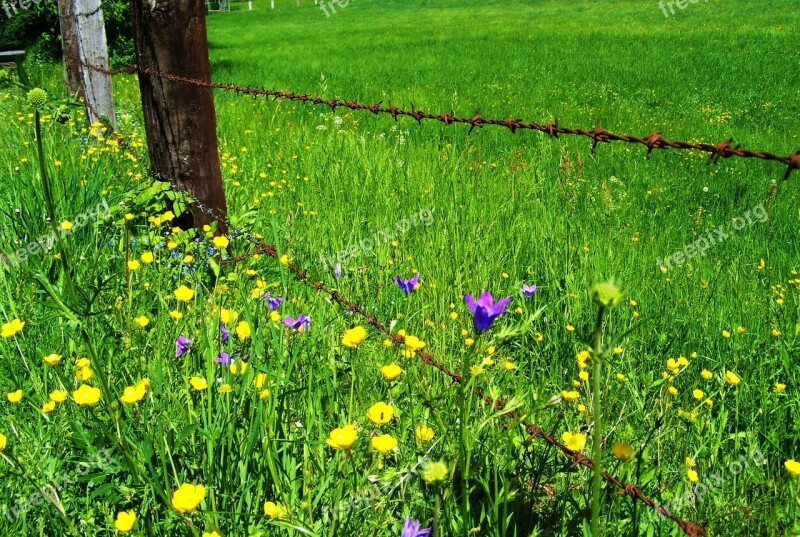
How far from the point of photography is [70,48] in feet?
21.2

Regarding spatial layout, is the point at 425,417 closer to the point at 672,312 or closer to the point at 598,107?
the point at 672,312

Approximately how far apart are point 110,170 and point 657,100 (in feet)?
24.7

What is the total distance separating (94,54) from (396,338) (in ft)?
14.5

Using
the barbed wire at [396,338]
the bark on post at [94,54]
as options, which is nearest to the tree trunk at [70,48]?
the bark on post at [94,54]

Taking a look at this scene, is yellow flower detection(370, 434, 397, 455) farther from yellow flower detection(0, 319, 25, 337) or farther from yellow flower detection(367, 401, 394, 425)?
yellow flower detection(0, 319, 25, 337)

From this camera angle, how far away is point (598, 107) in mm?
7977
